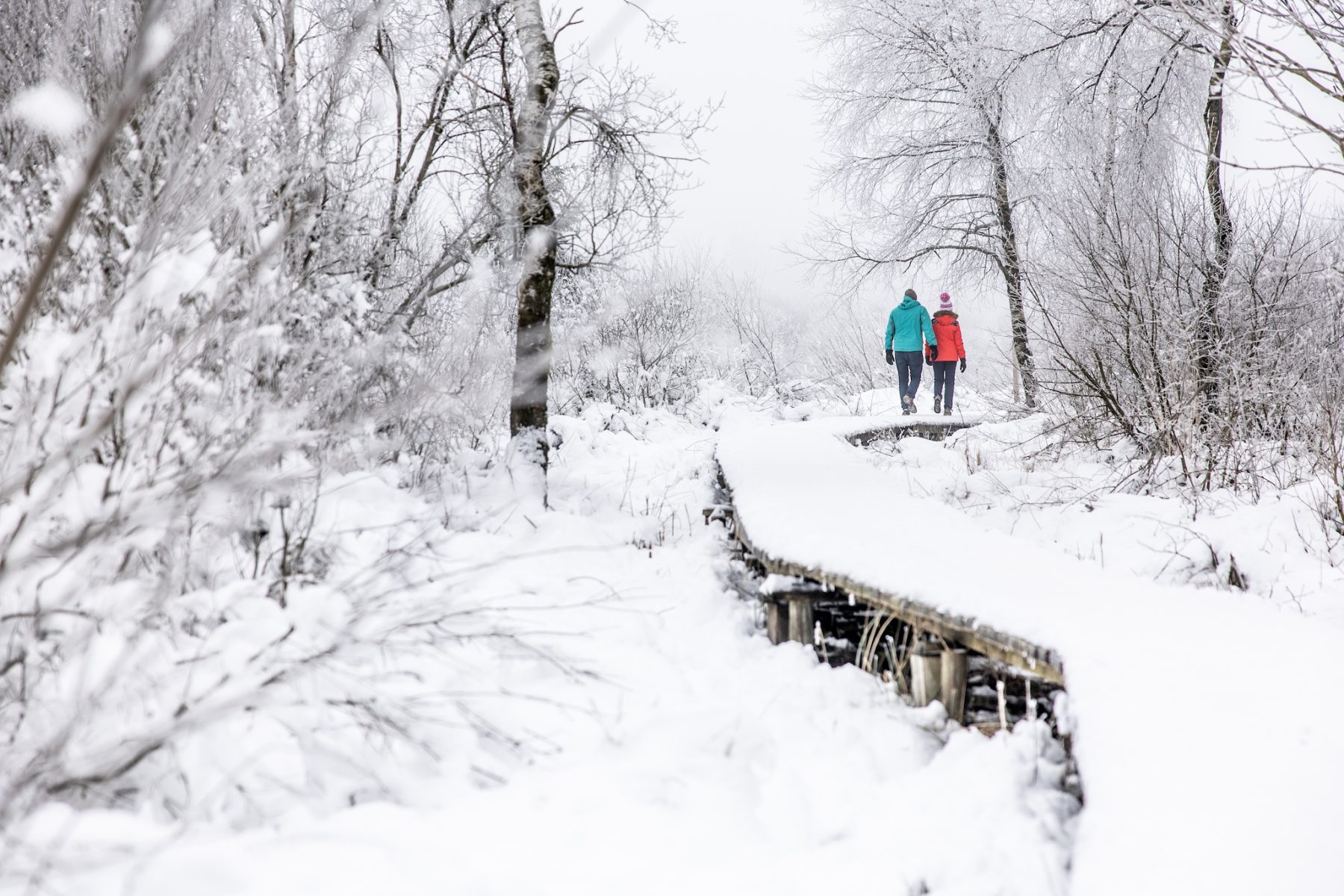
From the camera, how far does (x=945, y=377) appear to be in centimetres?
1116

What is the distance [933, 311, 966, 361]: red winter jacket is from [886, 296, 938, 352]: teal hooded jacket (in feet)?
0.69

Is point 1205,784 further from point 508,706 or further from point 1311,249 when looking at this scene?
point 1311,249

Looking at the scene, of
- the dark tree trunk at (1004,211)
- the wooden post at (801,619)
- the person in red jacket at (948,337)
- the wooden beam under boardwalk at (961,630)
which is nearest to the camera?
the wooden beam under boardwalk at (961,630)

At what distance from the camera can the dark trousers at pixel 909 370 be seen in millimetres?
10672

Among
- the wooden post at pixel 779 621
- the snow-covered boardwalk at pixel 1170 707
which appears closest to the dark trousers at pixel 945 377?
the snow-covered boardwalk at pixel 1170 707

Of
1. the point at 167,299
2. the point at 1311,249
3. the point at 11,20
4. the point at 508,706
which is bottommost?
the point at 508,706

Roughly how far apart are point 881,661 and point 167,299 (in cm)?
304

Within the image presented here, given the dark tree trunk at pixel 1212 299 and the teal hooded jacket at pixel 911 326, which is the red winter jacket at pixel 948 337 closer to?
the teal hooded jacket at pixel 911 326

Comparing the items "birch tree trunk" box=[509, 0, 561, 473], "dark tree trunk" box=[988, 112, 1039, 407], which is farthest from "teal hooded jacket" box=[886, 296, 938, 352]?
"birch tree trunk" box=[509, 0, 561, 473]

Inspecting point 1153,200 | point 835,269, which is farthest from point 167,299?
point 835,269

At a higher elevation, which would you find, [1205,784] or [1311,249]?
[1311,249]

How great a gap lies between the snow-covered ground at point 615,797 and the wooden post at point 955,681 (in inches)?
3.6

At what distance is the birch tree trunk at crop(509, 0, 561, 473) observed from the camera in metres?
5.21

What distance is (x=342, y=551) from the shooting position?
2.81 meters
